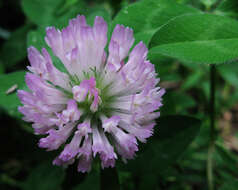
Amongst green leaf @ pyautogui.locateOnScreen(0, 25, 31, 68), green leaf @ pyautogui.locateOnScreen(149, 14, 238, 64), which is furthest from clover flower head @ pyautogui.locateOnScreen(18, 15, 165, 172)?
green leaf @ pyautogui.locateOnScreen(0, 25, 31, 68)

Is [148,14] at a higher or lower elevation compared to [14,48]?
lower

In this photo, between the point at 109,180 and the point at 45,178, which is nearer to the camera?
the point at 109,180

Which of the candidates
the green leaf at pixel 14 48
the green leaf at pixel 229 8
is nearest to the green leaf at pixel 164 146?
the green leaf at pixel 229 8

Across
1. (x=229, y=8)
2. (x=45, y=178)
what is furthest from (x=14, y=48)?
(x=229, y=8)

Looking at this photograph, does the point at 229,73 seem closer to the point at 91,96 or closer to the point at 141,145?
the point at 141,145

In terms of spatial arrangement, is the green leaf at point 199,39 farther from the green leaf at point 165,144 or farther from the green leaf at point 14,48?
the green leaf at point 14,48
